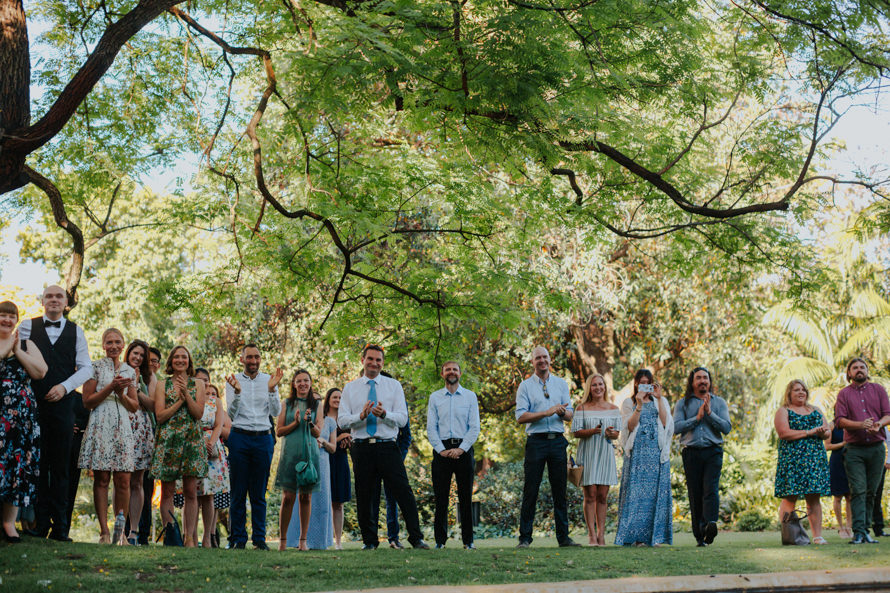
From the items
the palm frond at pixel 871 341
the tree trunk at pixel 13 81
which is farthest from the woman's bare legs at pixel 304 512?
the palm frond at pixel 871 341

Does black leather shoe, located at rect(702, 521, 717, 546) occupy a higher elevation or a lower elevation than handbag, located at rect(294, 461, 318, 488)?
lower

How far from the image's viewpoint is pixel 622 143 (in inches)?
487

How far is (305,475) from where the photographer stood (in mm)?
10039

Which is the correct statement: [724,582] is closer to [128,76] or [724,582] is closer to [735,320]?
[128,76]

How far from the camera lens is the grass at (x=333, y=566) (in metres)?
6.59

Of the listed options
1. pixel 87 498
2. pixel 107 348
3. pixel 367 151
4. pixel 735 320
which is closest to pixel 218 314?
pixel 367 151

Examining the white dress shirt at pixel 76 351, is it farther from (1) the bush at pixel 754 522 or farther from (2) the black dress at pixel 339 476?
(1) the bush at pixel 754 522

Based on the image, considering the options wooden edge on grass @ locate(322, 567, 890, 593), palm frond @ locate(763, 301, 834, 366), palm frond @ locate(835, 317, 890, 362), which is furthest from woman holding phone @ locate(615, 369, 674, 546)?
palm frond @ locate(835, 317, 890, 362)

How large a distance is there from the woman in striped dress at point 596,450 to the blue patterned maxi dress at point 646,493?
11.2 inches

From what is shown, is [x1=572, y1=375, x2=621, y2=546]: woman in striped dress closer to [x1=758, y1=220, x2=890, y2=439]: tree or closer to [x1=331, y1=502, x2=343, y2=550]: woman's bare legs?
[x1=331, y1=502, x2=343, y2=550]: woman's bare legs

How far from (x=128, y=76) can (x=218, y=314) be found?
4.04 meters

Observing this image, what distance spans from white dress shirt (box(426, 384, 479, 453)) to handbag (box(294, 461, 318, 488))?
4.56 feet

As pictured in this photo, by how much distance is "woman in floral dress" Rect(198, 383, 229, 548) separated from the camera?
409 inches

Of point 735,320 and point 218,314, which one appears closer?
point 218,314
